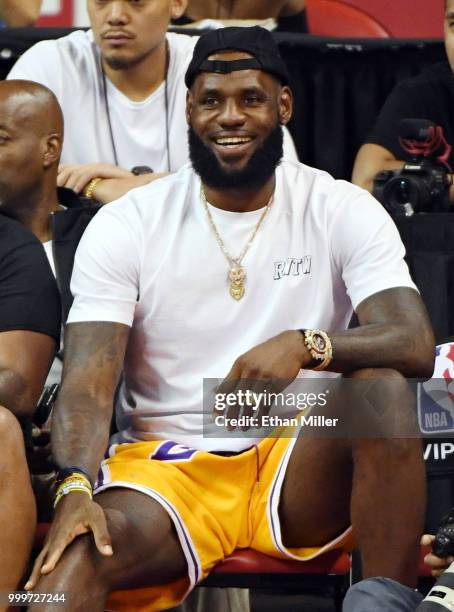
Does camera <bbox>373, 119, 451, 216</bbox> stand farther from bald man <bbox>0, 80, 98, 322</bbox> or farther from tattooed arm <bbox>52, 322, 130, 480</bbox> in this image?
tattooed arm <bbox>52, 322, 130, 480</bbox>

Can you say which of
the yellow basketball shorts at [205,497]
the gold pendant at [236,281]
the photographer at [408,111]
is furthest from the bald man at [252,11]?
the yellow basketball shorts at [205,497]

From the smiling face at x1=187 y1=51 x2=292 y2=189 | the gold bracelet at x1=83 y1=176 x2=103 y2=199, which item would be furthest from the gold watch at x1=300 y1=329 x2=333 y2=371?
the gold bracelet at x1=83 y1=176 x2=103 y2=199

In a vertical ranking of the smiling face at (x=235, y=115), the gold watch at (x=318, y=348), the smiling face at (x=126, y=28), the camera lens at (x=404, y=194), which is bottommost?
the gold watch at (x=318, y=348)

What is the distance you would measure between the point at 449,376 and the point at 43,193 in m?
1.16

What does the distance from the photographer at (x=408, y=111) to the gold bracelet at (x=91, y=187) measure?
2.61 ft

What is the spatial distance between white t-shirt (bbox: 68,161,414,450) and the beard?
0.12 m

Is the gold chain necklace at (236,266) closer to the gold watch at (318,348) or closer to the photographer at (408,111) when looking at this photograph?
the gold watch at (318,348)

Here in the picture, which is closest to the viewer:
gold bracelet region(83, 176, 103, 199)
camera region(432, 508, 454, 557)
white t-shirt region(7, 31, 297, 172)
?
camera region(432, 508, 454, 557)

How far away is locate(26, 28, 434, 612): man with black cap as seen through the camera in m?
2.63

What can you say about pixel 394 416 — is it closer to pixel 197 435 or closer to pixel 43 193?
pixel 197 435

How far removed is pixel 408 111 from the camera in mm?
4109

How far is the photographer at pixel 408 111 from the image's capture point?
405cm

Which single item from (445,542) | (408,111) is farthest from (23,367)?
(408,111)

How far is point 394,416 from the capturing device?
2.64 metres
